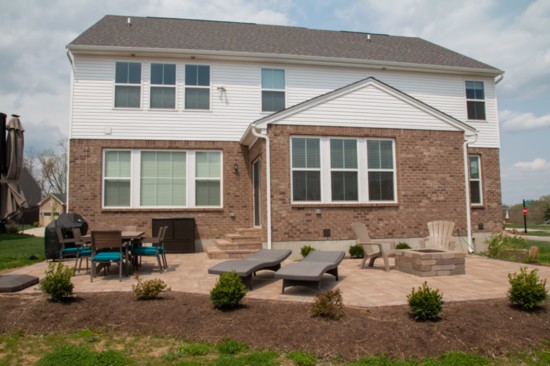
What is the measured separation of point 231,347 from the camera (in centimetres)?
459

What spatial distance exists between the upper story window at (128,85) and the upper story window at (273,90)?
13.3 feet

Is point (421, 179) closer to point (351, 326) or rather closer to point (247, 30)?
point (351, 326)

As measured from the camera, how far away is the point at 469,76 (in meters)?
15.4

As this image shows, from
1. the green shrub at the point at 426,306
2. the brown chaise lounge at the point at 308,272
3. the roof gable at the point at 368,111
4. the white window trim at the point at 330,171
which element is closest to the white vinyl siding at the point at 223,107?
the roof gable at the point at 368,111

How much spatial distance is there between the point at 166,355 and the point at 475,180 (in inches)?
545

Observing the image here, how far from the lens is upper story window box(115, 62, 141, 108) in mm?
12992

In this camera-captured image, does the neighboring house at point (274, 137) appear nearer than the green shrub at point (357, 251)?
No

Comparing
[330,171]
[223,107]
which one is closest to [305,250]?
[330,171]

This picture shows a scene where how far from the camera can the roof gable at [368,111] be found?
11.5 m

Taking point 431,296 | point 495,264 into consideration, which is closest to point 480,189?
point 495,264

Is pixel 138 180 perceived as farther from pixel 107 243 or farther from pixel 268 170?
pixel 107 243

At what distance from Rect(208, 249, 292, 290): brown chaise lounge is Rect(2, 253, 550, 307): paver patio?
→ 278mm

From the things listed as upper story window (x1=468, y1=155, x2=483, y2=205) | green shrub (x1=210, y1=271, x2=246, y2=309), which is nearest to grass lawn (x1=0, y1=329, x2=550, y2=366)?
green shrub (x1=210, y1=271, x2=246, y2=309)

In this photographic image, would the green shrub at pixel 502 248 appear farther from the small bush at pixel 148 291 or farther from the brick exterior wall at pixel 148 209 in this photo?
the small bush at pixel 148 291
